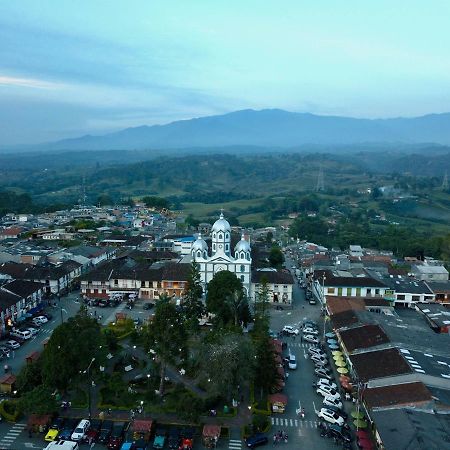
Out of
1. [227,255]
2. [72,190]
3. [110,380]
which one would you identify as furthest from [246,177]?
[110,380]

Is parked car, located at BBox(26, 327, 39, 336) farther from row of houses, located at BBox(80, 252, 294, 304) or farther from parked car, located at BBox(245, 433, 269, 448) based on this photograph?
parked car, located at BBox(245, 433, 269, 448)

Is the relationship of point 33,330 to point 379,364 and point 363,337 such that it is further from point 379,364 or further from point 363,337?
point 379,364

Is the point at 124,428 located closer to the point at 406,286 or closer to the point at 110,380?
the point at 110,380

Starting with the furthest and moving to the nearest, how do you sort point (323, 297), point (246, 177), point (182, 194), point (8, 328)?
point (246, 177) < point (182, 194) < point (323, 297) < point (8, 328)

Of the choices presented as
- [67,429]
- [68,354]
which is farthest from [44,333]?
[67,429]

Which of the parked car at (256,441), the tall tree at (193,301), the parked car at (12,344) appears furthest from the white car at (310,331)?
the parked car at (12,344)

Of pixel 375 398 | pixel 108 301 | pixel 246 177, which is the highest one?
pixel 375 398

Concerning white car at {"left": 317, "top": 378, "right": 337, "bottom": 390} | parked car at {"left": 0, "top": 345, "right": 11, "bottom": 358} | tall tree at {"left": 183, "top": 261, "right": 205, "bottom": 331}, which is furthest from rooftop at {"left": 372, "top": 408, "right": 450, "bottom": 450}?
parked car at {"left": 0, "top": 345, "right": 11, "bottom": 358}
